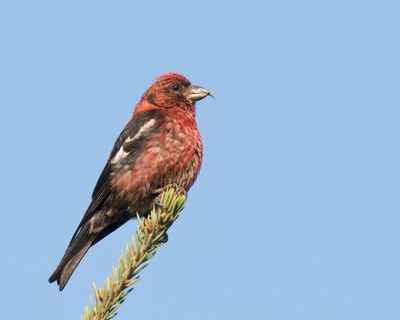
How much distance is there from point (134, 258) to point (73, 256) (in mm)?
2230

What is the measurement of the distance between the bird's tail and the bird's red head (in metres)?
1.59

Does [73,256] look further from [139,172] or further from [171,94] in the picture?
[171,94]

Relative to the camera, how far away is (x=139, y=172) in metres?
5.49

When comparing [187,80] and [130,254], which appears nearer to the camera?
[130,254]

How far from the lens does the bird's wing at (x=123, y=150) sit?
5609 mm

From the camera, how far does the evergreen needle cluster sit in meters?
2.79

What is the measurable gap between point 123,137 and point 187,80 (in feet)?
3.94

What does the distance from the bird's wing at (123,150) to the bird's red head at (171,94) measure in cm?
51

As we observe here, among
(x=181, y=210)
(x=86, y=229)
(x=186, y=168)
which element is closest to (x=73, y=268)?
(x=86, y=229)

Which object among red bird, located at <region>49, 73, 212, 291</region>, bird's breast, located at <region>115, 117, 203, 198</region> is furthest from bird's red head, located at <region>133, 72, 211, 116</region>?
bird's breast, located at <region>115, 117, 203, 198</region>

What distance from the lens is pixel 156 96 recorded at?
21.6ft

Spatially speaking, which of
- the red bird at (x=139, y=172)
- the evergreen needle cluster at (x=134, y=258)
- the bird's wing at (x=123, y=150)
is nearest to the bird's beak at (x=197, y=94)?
the red bird at (x=139, y=172)

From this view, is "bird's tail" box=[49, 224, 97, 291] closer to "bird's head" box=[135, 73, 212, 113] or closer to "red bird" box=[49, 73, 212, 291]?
"red bird" box=[49, 73, 212, 291]

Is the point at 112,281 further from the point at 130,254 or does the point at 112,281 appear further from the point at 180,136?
the point at 180,136
